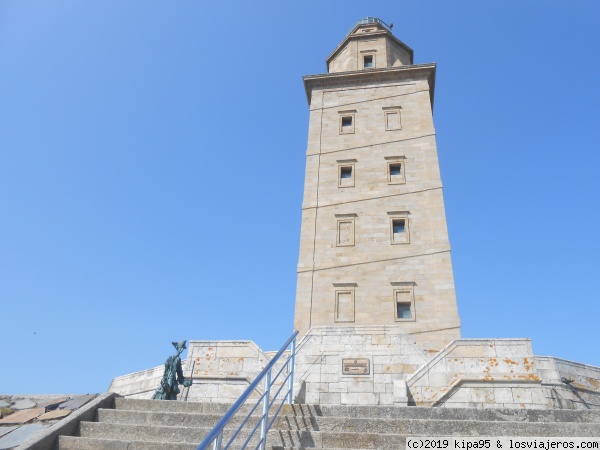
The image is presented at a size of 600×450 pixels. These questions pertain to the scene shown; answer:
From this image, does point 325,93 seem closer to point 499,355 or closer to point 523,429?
point 499,355

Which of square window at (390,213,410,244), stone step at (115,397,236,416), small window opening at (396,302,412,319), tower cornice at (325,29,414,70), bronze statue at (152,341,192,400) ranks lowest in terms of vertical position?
stone step at (115,397,236,416)

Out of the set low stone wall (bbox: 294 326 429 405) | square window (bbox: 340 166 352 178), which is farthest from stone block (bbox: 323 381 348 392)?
square window (bbox: 340 166 352 178)

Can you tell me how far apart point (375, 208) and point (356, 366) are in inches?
370

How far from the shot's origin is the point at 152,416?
21.2ft

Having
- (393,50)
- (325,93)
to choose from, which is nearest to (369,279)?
(325,93)

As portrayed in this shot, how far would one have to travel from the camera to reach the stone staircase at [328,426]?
217 inches

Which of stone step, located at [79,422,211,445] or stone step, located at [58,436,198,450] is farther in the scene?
stone step, located at [79,422,211,445]

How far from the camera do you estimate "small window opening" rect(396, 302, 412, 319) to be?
17.0 m

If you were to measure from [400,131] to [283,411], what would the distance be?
17.7 m

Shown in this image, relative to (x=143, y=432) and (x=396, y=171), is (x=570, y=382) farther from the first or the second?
(x=143, y=432)

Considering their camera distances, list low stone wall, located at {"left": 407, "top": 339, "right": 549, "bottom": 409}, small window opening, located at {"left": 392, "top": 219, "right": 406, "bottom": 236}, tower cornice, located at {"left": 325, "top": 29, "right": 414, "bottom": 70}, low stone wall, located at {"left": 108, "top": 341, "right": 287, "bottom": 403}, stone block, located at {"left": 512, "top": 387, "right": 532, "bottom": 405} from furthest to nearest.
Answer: tower cornice, located at {"left": 325, "top": 29, "right": 414, "bottom": 70}, small window opening, located at {"left": 392, "top": 219, "right": 406, "bottom": 236}, low stone wall, located at {"left": 108, "top": 341, "right": 287, "bottom": 403}, low stone wall, located at {"left": 407, "top": 339, "right": 549, "bottom": 409}, stone block, located at {"left": 512, "top": 387, "right": 532, "bottom": 405}

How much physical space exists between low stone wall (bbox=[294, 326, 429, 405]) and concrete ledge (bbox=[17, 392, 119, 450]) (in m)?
→ 4.84

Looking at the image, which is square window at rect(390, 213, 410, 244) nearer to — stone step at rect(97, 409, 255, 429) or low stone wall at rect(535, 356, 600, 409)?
low stone wall at rect(535, 356, 600, 409)

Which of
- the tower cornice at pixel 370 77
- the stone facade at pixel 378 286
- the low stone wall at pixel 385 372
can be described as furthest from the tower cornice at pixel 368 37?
the low stone wall at pixel 385 372
